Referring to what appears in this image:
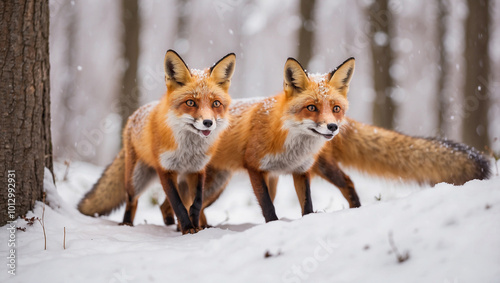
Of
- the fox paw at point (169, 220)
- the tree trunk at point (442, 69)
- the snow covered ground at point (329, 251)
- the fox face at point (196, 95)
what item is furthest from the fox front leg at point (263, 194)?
the tree trunk at point (442, 69)

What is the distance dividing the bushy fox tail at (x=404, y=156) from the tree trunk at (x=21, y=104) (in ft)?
8.45

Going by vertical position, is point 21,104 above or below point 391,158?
above

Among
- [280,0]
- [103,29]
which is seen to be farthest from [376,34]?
[103,29]

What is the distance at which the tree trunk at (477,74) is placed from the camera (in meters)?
7.57

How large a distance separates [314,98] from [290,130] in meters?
0.35

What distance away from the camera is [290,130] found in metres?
3.33

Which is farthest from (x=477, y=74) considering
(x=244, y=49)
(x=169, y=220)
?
(x=244, y=49)

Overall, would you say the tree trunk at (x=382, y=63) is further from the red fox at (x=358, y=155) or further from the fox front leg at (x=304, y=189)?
the fox front leg at (x=304, y=189)

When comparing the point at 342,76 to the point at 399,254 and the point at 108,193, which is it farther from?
the point at 108,193

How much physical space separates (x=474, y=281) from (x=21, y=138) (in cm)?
308

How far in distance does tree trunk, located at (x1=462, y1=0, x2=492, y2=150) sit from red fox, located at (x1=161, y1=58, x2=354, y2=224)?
554cm

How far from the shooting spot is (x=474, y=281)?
1.51 m

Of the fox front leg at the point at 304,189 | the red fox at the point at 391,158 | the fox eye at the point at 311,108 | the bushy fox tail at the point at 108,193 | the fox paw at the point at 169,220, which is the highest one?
the fox eye at the point at 311,108

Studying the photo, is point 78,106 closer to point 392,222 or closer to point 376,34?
point 376,34
